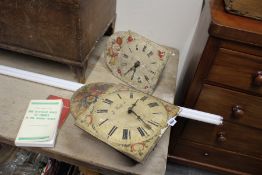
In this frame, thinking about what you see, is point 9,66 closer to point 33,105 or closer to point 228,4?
point 33,105

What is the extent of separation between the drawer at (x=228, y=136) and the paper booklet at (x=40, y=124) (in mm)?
507

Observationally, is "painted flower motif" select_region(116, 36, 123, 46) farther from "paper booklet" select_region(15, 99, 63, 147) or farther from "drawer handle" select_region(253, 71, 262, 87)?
"drawer handle" select_region(253, 71, 262, 87)

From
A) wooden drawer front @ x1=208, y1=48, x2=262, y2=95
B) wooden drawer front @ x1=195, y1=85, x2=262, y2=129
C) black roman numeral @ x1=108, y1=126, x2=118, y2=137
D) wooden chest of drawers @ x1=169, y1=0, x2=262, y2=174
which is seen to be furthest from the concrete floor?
black roman numeral @ x1=108, y1=126, x2=118, y2=137

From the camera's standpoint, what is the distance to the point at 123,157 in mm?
678

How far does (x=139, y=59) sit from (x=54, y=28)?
0.29 meters

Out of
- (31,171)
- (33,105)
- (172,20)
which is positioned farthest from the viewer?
(172,20)

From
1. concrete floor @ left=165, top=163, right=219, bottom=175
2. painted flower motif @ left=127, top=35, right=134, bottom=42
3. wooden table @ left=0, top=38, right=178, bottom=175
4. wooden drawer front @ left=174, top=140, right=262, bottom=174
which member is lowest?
concrete floor @ left=165, top=163, right=219, bottom=175

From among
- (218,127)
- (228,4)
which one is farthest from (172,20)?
(218,127)

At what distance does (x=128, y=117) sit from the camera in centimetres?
64

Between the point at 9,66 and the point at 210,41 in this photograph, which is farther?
the point at 9,66

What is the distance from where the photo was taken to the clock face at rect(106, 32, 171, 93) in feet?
2.73

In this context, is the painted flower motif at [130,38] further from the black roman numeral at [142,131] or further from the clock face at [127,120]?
the black roman numeral at [142,131]

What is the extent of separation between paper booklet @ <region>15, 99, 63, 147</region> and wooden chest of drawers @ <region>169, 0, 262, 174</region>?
1.51 ft

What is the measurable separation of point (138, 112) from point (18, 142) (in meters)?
0.34
